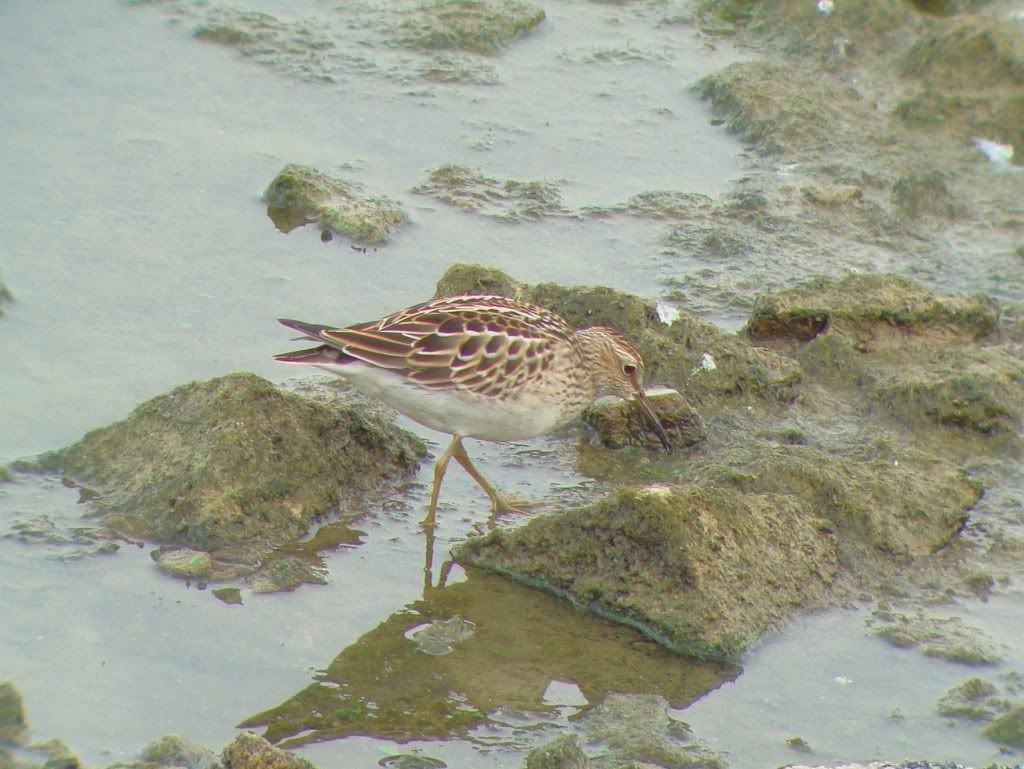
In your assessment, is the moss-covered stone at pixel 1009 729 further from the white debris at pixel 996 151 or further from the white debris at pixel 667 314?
the white debris at pixel 996 151

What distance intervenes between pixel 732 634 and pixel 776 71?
735 centimetres

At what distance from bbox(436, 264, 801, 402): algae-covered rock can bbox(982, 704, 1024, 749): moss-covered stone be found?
2811mm

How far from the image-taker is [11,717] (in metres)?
5.51

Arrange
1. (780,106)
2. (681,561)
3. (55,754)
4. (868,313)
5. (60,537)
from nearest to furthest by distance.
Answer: (55,754) → (681,561) → (60,537) → (868,313) → (780,106)

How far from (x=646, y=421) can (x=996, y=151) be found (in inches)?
205

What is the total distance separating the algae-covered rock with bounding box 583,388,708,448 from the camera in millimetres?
8180

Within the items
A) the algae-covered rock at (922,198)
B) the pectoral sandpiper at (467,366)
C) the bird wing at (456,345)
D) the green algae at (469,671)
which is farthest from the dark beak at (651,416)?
the algae-covered rock at (922,198)

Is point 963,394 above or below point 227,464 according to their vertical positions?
above

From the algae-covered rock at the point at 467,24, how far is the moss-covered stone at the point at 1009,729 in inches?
323

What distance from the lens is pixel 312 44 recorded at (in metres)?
12.4

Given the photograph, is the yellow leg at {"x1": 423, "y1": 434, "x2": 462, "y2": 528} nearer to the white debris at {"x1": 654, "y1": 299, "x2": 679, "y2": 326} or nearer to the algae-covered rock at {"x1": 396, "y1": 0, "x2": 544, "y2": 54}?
the white debris at {"x1": 654, "y1": 299, "x2": 679, "y2": 326}

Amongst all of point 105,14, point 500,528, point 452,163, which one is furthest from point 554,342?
point 105,14

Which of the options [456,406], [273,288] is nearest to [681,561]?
[456,406]

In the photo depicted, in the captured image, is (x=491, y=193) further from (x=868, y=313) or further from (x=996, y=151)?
(x=996, y=151)
